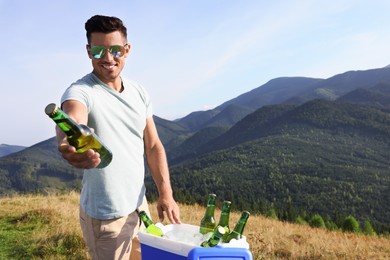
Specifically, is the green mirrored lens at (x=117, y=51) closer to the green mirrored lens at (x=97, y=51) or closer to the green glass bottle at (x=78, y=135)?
the green mirrored lens at (x=97, y=51)

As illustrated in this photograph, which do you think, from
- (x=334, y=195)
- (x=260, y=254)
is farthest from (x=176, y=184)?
(x=260, y=254)

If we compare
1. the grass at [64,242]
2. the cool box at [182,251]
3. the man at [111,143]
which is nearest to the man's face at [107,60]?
the man at [111,143]

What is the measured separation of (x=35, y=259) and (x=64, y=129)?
4.45 m

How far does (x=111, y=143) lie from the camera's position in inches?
96.0

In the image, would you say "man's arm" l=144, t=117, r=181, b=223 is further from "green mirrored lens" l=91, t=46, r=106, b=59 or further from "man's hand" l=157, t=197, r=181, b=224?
"green mirrored lens" l=91, t=46, r=106, b=59

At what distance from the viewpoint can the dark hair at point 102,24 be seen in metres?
2.43

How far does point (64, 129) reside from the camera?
6.22 ft


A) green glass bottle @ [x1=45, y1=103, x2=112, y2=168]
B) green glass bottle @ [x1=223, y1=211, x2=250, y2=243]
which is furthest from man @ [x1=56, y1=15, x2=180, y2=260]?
green glass bottle @ [x1=223, y1=211, x2=250, y2=243]

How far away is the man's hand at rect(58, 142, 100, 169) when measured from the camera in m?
1.75

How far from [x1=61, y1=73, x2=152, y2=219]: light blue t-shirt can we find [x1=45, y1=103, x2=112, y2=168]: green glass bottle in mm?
379

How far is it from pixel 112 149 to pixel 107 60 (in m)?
0.57

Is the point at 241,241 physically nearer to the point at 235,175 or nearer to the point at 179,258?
the point at 179,258

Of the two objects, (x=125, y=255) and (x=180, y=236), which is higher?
(x=180, y=236)

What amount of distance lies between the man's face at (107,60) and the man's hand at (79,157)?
84cm
